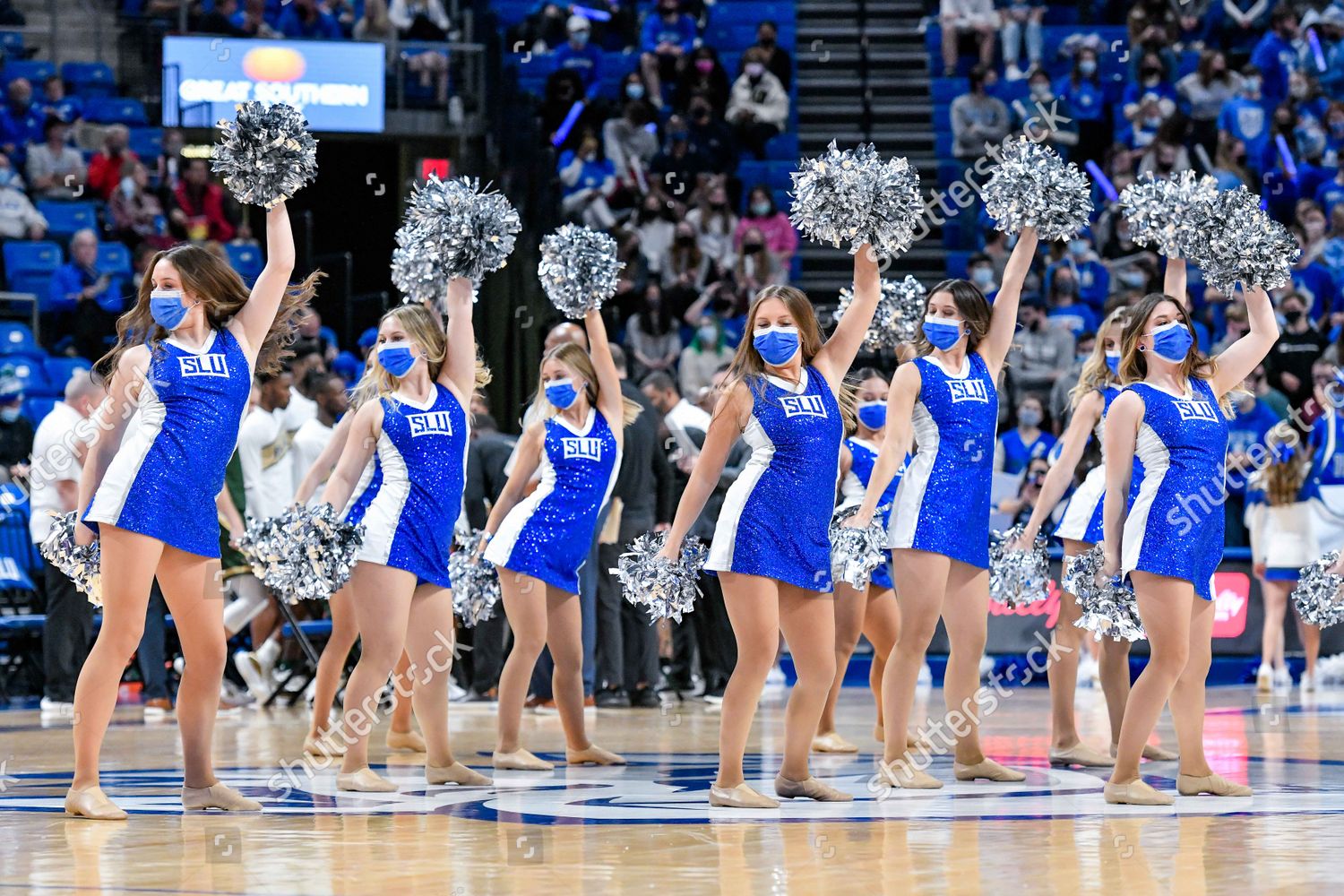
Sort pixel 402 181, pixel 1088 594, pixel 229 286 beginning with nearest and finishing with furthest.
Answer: pixel 229 286, pixel 1088 594, pixel 402 181

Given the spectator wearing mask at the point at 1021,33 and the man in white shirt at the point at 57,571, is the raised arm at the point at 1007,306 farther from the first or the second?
the spectator wearing mask at the point at 1021,33

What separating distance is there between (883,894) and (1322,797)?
248 centimetres

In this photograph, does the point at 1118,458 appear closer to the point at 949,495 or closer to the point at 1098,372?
the point at 949,495

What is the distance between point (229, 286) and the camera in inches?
226

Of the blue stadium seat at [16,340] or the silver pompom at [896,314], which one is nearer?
the silver pompom at [896,314]

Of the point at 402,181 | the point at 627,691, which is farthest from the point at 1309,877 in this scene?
the point at 402,181

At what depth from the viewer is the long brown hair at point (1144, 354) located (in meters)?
6.02

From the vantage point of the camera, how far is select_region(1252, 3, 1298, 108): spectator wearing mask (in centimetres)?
1794

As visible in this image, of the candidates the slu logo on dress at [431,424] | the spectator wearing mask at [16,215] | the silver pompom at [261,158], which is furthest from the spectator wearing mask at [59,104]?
the silver pompom at [261,158]

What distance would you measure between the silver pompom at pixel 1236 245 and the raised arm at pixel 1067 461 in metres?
0.94

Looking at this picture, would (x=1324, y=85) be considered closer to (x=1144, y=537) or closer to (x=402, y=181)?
(x=402, y=181)

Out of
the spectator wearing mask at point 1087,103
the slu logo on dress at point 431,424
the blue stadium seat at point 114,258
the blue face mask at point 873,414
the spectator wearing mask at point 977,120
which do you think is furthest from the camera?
the spectator wearing mask at point 977,120

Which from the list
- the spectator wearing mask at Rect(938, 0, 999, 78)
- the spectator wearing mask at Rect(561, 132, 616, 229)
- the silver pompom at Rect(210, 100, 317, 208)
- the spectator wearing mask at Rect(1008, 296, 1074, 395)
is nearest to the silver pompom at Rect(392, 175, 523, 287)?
the silver pompom at Rect(210, 100, 317, 208)

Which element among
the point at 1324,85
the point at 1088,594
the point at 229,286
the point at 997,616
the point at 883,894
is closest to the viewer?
the point at 883,894
